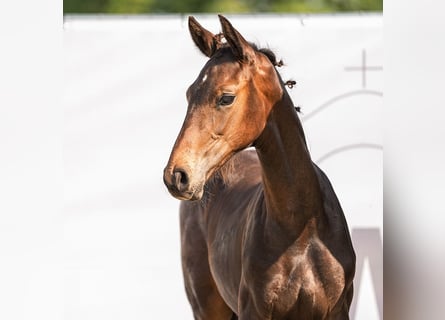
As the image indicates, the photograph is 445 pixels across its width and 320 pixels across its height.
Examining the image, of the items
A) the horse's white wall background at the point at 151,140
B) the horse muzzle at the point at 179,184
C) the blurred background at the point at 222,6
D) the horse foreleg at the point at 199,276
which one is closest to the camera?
the horse muzzle at the point at 179,184

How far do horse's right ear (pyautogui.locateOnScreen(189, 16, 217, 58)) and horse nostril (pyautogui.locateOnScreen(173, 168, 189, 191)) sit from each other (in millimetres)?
631

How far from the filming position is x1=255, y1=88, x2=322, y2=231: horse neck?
383 centimetres

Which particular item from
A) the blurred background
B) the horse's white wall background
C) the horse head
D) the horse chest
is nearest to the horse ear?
the horse head

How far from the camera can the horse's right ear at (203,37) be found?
3.79 metres

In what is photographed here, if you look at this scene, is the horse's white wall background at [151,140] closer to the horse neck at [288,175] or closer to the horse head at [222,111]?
the horse neck at [288,175]

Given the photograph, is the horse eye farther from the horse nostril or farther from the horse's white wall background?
the horse's white wall background

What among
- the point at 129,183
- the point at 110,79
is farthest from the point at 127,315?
the point at 110,79

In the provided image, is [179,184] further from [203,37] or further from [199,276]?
[199,276]

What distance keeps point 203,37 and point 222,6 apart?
13.0 metres

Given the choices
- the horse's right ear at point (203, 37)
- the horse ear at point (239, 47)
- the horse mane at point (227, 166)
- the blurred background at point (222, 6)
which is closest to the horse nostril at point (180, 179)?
the horse mane at point (227, 166)

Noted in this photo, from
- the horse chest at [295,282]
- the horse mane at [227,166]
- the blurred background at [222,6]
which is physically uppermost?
the horse mane at [227,166]

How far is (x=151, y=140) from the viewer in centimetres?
605

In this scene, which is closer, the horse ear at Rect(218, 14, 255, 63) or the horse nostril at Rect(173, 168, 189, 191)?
the horse nostril at Rect(173, 168, 189, 191)

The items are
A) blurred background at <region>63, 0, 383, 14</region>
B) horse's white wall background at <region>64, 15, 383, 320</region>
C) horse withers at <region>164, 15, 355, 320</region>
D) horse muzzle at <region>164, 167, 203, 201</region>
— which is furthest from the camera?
blurred background at <region>63, 0, 383, 14</region>
